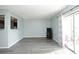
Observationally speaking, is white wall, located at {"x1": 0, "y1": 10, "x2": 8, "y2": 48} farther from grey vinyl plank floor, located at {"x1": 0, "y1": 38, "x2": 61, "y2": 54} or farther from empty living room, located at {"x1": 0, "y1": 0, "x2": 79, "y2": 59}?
grey vinyl plank floor, located at {"x1": 0, "y1": 38, "x2": 61, "y2": 54}

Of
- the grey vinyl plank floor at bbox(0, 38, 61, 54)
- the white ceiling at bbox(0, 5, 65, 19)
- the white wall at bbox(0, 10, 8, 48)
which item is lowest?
the grey vinyl plank floor at bbox(0, 38, 61, 54)

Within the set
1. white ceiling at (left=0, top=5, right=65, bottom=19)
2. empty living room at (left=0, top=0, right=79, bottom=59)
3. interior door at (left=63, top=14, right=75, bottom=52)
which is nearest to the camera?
empty living room at (left=0, top=0, right=79, bottom=59)

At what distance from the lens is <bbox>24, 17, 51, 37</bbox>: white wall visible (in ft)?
38.5

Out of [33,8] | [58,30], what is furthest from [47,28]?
[33,8]

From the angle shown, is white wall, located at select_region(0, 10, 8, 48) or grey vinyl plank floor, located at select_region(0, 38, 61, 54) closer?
grey vinyl plank floor, located at select_region(0, 38, 61, 54)

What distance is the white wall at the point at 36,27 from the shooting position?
463 inches

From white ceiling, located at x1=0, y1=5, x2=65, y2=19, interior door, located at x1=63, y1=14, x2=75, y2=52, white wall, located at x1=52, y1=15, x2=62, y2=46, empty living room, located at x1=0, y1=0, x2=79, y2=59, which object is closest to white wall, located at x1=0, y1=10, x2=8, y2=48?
empty living room, located at x1=0, y1=0, x2=79, y2=59

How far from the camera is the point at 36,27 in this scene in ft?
38.7

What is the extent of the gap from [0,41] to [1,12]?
63.8 inches

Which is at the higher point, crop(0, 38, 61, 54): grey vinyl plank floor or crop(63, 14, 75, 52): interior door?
crop(63, 14, 75, 52): interior door

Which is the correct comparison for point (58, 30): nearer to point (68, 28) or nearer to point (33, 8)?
point (68, 28)

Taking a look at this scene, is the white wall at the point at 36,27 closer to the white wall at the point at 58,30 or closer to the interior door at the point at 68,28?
the white wall at the point at 58,30

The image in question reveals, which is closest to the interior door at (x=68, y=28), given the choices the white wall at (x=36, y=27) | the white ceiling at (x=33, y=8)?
the white ceiling at (x=33, y=8)
